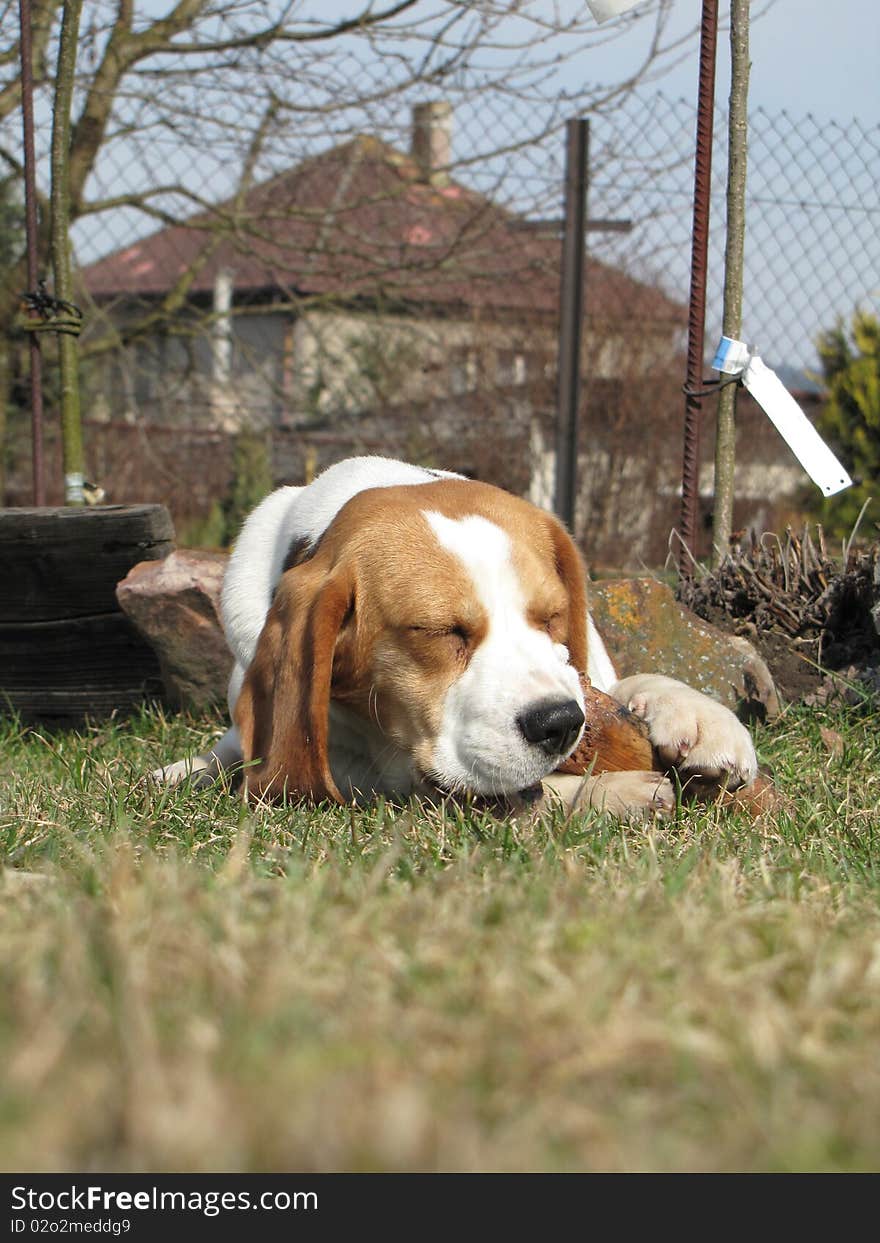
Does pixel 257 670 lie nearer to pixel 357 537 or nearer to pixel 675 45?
pixel 357 537

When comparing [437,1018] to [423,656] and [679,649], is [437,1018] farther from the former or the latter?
[679,649]

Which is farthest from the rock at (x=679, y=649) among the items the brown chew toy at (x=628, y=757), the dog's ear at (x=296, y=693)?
the dog's ear at (x=296, y=693)

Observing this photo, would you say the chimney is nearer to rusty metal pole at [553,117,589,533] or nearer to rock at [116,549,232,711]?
rusty metal pole at [553,117,589,533]

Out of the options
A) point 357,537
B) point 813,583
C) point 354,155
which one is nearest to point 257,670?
point 357,537

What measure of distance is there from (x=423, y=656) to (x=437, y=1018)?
1.79 meters

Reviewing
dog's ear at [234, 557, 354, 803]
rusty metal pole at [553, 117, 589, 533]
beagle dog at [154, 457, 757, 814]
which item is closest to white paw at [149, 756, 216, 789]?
beagle dog at [154, 457, 757, 814]

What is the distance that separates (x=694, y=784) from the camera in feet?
11.1

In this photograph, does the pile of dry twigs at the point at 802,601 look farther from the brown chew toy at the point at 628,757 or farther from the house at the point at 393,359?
the house at the point at 393,359

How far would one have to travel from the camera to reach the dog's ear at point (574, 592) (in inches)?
143

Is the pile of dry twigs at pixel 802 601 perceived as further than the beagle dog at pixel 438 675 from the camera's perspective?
Yes

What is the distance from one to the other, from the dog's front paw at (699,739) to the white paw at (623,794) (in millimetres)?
83

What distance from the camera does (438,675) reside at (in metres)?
3.17

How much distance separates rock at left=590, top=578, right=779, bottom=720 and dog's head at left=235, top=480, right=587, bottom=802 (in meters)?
1.17
